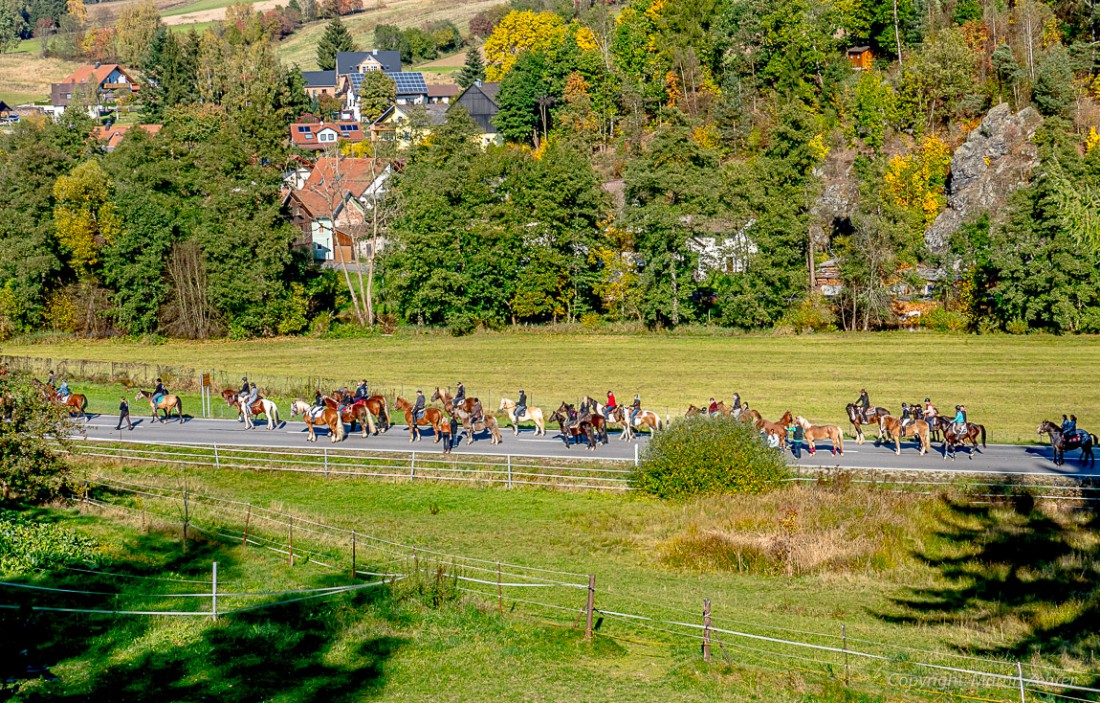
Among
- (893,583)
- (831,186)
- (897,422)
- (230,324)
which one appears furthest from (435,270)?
(893,583)

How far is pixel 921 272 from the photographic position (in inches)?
2702

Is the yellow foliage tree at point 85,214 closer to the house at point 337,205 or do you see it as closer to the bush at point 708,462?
the house at point 337,205

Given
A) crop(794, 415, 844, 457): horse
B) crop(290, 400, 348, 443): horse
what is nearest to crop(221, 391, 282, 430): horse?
crop(290, 400, 348, 443): horse

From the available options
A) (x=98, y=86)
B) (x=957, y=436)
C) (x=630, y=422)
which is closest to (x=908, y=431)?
(x=957, y=436)

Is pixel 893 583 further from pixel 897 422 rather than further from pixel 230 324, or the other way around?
pixel 230 324

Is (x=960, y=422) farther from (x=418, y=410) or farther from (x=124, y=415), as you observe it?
(x=124, y=415)

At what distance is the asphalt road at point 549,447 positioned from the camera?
33.3 meters

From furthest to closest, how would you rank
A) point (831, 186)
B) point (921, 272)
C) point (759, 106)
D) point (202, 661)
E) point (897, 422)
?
point (759, 106) < point (831, 186) < point (921, 272) < point (897, 422) < point (202, 661)

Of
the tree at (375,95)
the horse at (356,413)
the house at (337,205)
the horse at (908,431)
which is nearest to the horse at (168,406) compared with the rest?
the horse at (356,413)

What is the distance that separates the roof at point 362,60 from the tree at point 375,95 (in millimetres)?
17955

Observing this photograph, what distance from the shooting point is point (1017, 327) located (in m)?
61.2

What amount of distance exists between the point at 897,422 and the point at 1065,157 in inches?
1489

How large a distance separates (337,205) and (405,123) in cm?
1896

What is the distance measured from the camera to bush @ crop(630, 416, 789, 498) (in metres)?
30.6
